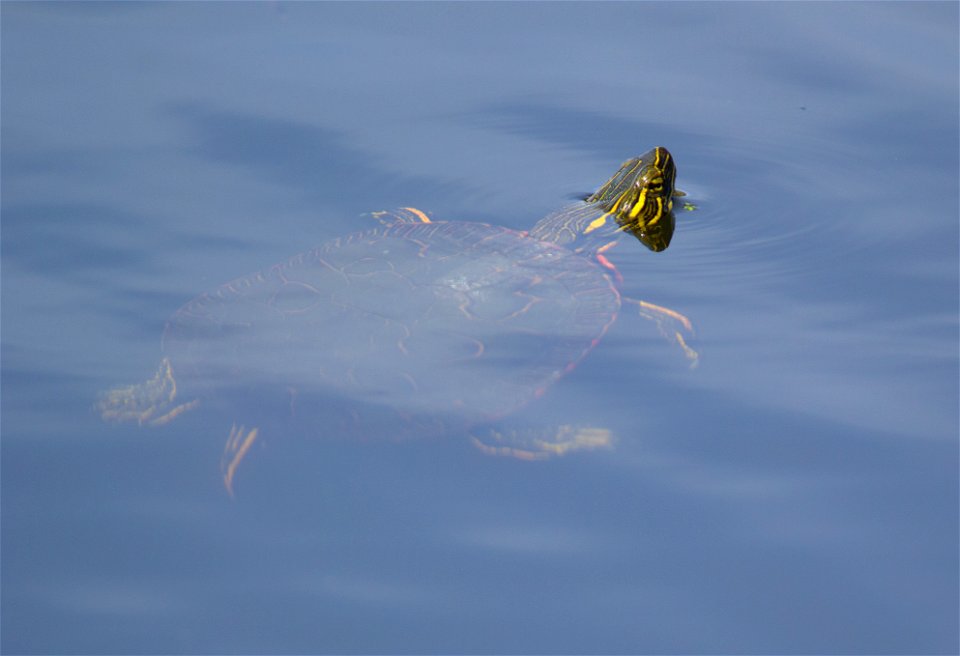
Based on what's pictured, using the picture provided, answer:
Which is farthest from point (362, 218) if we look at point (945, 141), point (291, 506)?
point (945, 141)

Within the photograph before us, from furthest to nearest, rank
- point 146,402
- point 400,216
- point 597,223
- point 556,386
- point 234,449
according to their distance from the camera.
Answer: point 597,223 < point 400,216 < point 556,386 < point 146,402 < point 234,449

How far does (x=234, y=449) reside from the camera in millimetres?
2789

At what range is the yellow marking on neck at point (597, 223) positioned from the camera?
13.3ft

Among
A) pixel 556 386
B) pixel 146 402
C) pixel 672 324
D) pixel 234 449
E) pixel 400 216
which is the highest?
pixel 400 216

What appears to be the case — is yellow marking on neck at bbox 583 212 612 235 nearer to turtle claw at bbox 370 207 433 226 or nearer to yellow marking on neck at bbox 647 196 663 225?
yellow marking on neck at bbox 647 196 663 225

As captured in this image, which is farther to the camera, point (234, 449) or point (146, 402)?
point (146, 402)

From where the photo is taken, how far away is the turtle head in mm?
3944

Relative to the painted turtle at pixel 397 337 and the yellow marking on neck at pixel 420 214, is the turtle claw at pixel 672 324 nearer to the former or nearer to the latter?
the painted turtle at pixel 397 337

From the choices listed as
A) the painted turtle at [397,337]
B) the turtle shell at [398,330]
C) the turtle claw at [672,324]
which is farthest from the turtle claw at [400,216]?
the turtle claw at [672,324]

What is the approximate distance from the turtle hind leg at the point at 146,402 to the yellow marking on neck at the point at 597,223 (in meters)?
1.85

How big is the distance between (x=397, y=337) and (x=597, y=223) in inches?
53.8

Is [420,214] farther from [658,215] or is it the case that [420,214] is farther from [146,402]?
[146,402]

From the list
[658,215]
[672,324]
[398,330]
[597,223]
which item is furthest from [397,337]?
[658,215]

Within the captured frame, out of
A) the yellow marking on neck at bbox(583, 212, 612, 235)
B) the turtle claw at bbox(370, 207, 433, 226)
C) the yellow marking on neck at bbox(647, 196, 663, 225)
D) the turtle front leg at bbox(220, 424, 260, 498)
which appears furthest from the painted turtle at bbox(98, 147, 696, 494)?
the yellow marking on neck at bbox(647, 196, 663, 225)
